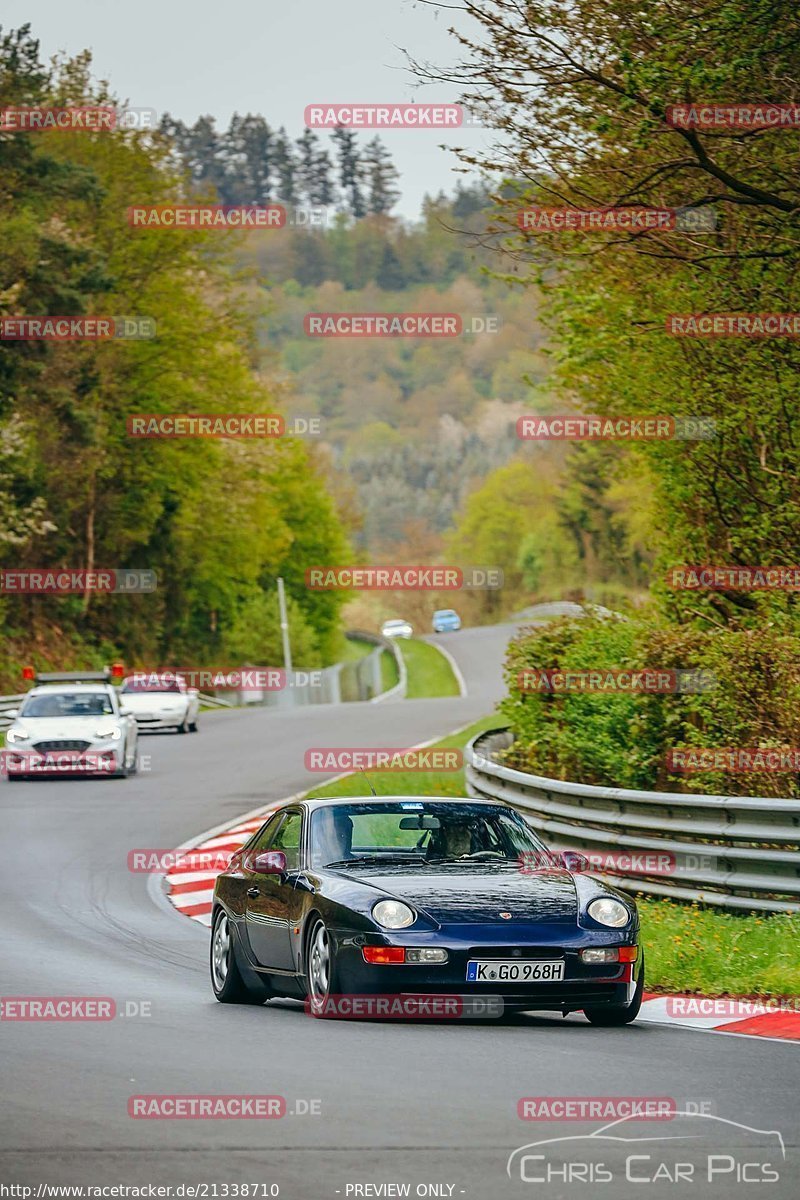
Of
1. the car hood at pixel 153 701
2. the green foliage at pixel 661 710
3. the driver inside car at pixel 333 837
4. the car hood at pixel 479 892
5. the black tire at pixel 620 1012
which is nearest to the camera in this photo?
the car hood at pixel 479 892

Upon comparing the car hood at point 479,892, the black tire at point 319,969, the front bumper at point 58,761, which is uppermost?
the car hood at point 479,892

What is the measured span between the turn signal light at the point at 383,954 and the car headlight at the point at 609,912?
1043mm

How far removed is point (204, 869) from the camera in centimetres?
1933

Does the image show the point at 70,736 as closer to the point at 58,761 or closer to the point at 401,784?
the point at 58,761

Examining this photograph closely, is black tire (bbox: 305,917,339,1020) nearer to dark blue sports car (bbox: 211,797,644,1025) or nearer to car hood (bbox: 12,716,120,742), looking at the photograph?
dark blue sports car (bbox: 211,797,644,1025)

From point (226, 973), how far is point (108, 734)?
19.2m

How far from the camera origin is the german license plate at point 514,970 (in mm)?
9336

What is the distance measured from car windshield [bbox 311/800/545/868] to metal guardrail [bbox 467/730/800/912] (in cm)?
233

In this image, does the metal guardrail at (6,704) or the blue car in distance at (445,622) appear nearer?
the metal guardrail at (6,704)

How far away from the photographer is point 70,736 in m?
29.5

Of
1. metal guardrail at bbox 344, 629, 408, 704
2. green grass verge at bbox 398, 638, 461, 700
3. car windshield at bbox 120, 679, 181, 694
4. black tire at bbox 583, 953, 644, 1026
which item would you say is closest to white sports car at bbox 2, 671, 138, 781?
car windshield at bbox 120, 679, 181, 694

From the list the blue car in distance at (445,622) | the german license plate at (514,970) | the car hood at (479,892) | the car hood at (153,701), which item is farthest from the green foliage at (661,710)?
the blue car in distance at (445,622)

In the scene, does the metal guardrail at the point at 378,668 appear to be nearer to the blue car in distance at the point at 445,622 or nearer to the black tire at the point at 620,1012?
the blue car in distance at the point at 445,622

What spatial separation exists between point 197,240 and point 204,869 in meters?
47.3
